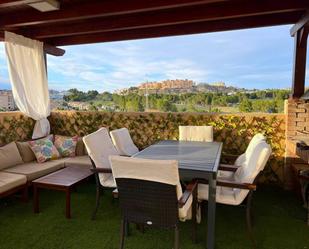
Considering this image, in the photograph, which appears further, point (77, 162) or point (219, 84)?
point (219, 84)

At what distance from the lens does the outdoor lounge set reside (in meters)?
1.73

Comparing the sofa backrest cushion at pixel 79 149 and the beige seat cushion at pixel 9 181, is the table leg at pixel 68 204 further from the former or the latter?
the sofa backrest cushion at pixel 79 149

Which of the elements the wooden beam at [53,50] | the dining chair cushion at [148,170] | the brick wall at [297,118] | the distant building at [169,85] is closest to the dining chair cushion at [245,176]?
the dining chair cushion at [148,170]

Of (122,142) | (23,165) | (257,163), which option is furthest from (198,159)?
(23,165)

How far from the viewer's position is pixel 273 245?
2.28m

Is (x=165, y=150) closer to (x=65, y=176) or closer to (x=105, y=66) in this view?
(x=65, y=176)

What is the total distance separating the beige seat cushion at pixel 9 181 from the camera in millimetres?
2848

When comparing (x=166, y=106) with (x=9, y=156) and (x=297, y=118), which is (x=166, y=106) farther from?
(x=9, y=156)

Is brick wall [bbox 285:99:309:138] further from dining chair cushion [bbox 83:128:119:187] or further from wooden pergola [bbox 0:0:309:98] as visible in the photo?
dining chair cushion [bbox 83:128:119:187]

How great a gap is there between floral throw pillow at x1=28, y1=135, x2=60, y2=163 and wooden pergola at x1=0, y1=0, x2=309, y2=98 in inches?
74.3

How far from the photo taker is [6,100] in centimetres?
448

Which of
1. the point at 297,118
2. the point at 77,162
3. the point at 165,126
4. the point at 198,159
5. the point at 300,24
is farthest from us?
the point at 165,126

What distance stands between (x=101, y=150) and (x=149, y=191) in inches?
55.9

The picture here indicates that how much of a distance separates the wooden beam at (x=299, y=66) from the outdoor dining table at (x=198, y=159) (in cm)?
153
